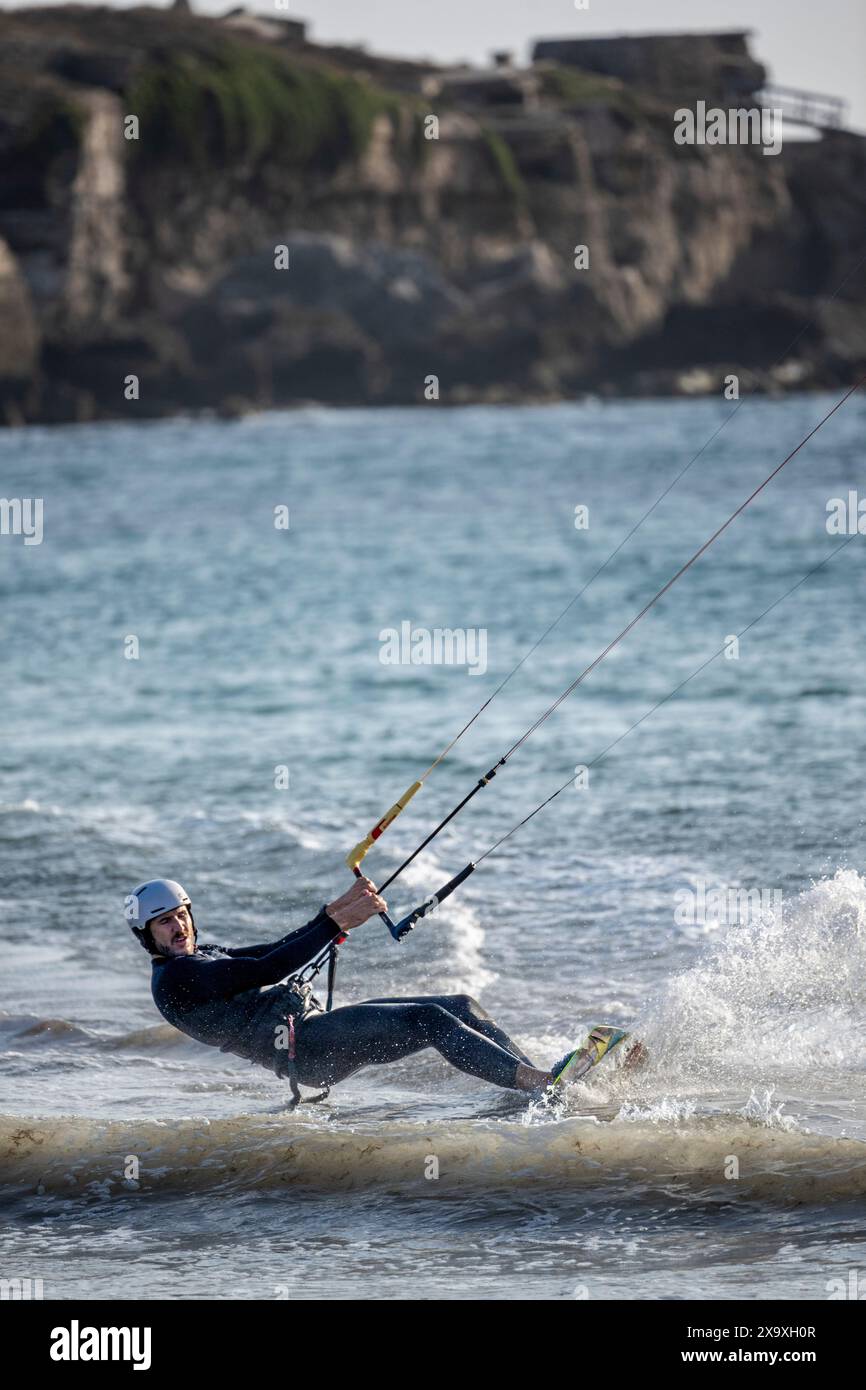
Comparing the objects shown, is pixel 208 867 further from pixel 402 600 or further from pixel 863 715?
pixel 402 600

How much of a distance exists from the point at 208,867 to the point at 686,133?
110345mm

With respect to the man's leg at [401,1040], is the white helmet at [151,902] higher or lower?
higher

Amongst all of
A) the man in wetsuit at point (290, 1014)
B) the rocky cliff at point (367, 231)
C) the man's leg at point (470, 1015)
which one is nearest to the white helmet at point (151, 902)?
the man in wetsuit at point (290, 1014)

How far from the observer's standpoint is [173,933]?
29.1ft

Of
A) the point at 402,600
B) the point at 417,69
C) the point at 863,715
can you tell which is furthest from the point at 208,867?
the point at 417,69

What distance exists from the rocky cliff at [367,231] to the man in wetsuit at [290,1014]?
236 ft

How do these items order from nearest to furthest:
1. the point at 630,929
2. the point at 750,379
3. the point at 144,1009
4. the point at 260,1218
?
the point at 260,1218, the point at 144,1009, the point at 630,929, the point at 750,379

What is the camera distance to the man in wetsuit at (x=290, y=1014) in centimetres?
870

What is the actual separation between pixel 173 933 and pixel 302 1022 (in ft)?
2.53

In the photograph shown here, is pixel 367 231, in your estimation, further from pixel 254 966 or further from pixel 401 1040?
pixel 254 966

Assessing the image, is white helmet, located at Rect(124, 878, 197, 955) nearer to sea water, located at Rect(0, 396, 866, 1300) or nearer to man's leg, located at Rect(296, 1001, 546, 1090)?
man's leg, located at Rect(296, 1001, 546, 1090)

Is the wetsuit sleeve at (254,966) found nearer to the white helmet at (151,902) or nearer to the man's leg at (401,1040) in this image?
the white helmet at (151,902)
